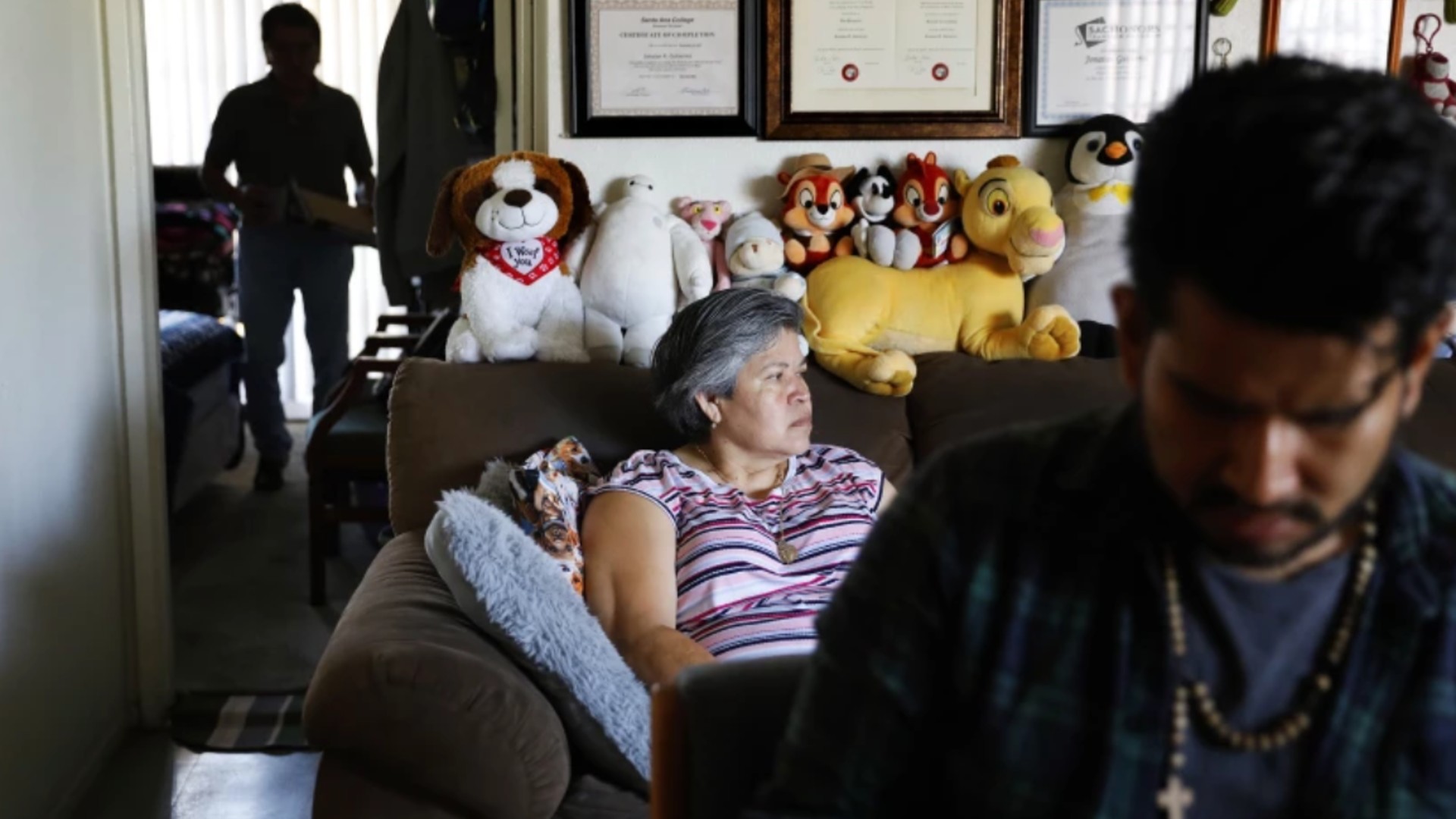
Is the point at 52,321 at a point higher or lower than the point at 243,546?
higher

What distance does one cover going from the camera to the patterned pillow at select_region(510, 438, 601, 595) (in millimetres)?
1865

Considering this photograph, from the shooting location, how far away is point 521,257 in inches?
→ 93.4

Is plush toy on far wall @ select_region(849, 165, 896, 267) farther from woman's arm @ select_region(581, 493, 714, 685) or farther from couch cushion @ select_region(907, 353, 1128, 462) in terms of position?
woman's arm @ select_region(581, 493, 714, 685)

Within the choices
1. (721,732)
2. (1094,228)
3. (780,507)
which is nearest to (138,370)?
(780,507)

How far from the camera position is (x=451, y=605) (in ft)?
5.77

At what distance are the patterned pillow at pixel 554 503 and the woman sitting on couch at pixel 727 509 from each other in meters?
0.03

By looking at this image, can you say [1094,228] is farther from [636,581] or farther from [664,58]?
[636,581]

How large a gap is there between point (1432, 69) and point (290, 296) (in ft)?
10.2

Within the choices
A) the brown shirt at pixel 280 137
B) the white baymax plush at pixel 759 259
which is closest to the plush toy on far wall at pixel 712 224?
the white baymax plush at pixel 759 259

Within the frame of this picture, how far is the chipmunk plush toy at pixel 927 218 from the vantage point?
8.14ft

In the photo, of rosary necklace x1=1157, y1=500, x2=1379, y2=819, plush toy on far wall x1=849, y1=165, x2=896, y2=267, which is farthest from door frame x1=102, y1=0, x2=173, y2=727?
rosary necklace x1=1157, y1=500, x2=1379, y2=819

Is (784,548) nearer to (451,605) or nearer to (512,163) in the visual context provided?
(451,605)

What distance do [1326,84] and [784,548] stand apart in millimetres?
1331

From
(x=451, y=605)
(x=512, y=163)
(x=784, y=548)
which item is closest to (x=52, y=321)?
(x=512, y=163)
